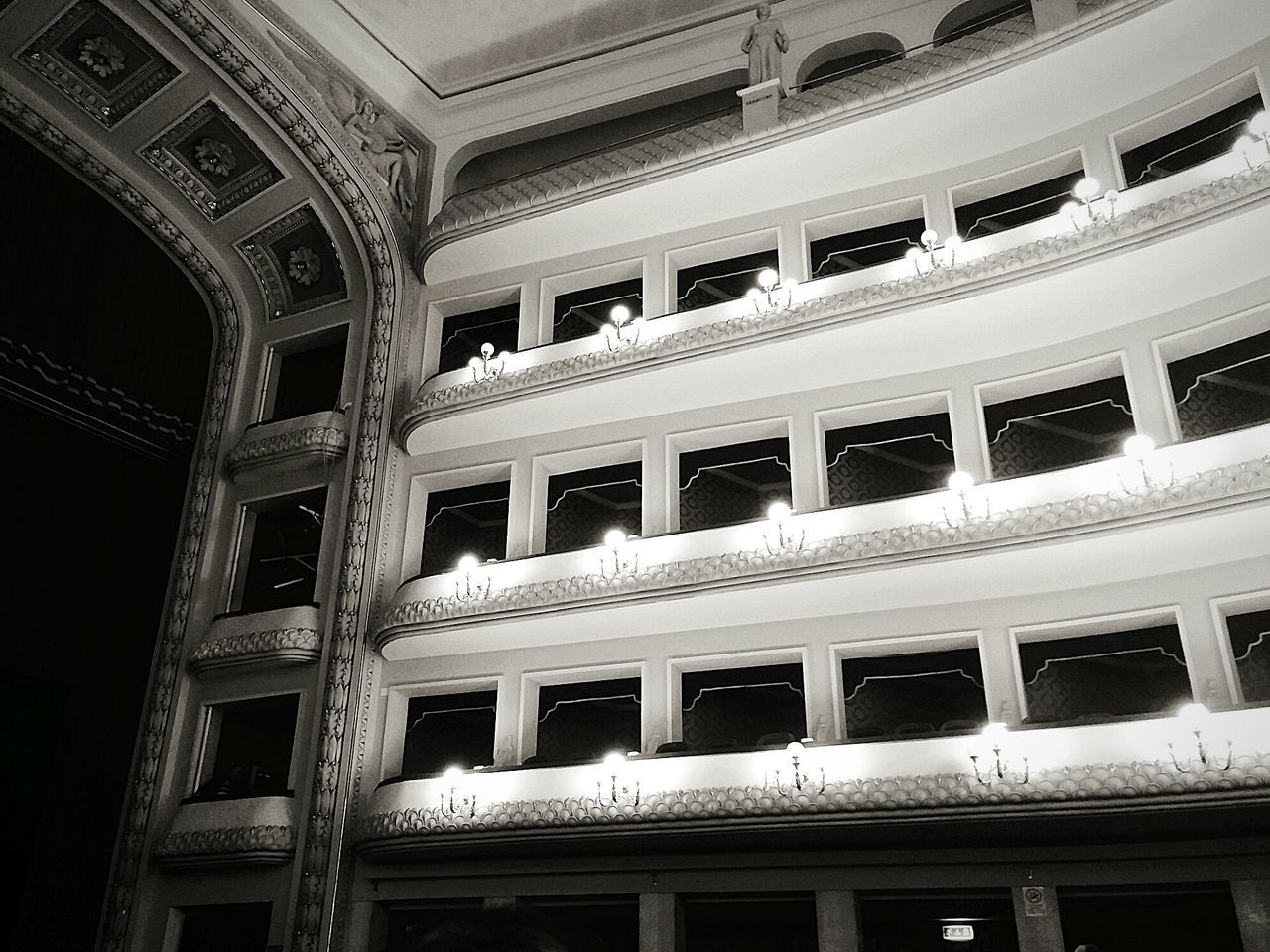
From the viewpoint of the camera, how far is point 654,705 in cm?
1018

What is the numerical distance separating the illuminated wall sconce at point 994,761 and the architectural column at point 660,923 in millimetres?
2967

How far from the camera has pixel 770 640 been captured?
1004cm

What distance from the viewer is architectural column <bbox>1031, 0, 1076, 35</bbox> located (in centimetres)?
986

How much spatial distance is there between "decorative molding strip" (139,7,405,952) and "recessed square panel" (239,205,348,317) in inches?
25.2

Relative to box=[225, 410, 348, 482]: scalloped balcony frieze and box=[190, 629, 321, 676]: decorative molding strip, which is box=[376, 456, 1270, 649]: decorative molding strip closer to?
box=[190, 629, 321, 676]: decorative molding strip

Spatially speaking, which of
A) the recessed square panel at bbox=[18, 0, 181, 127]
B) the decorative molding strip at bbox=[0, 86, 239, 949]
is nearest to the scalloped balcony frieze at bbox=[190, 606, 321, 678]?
the decorative molding strip at bbox=[0, 86, 239, 949]

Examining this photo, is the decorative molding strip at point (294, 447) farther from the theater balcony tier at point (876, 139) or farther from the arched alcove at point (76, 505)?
the theater balcony tier at point (876, 139)

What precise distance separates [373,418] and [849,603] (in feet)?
19.2

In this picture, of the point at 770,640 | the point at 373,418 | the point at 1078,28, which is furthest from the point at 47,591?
the point at 1078,28

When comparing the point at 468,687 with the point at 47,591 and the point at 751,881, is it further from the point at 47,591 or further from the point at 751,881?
the point at 47,591

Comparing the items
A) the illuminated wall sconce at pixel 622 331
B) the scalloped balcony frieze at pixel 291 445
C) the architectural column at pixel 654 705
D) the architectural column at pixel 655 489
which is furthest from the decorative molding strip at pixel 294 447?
the architectural column at pixel 654 705

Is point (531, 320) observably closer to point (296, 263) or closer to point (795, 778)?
point (296, 263)

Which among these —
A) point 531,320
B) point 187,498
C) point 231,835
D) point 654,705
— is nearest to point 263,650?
point 231,835

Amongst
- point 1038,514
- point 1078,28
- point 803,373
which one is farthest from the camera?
point 803,373
